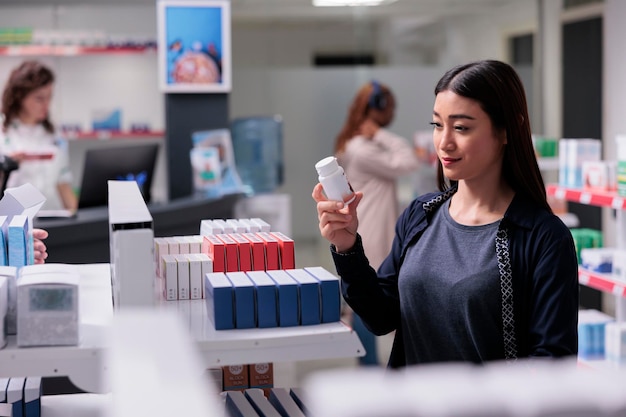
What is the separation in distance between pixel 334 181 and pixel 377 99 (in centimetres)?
431

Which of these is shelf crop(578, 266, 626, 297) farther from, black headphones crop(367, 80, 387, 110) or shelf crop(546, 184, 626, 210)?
black headphones crop(367, 80, 387, 110)

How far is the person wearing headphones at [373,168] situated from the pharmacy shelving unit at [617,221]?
127 cm

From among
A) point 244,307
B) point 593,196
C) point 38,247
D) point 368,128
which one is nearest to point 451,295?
point 244,307

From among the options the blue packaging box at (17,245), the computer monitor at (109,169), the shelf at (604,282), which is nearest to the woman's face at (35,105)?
the computer monitor at (109,169)

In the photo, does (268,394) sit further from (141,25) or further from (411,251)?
(141,25)

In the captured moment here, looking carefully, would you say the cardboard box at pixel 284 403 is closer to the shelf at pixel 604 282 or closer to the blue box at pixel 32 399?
the blue box at pixel 32 399

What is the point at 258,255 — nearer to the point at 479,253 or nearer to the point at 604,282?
the point at 479,253

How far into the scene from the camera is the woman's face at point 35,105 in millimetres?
6070

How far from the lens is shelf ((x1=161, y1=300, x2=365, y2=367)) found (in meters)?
1.94

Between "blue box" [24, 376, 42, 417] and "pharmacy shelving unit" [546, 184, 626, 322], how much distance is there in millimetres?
3073

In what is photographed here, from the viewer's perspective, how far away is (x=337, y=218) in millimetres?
2232

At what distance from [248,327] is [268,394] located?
411 mm

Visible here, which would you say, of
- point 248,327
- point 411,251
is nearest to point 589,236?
point 411,251

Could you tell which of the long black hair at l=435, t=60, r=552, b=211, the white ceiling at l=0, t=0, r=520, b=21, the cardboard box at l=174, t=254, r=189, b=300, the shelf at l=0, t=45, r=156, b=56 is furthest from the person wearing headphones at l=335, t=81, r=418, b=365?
the cardboard box at l=174, t=254, r=189, b=300
